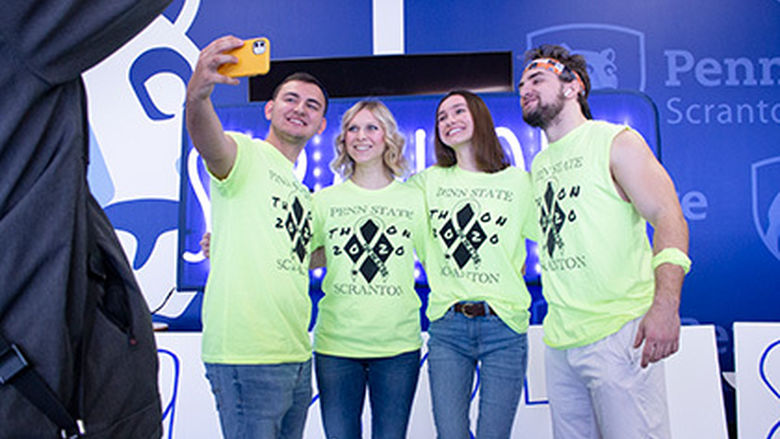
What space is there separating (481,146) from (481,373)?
780mm

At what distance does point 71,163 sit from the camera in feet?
2.20

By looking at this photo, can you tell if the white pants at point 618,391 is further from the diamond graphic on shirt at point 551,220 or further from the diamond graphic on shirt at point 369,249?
the diamond graphic on shirt at point 369,249

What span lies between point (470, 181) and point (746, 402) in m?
1.95

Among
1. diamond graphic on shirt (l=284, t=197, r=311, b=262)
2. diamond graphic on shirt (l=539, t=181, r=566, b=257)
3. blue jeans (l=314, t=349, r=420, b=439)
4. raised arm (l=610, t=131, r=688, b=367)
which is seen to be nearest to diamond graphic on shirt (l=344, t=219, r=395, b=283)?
diamond graphic on shirt (l=284, t=197, r=311, b=262)

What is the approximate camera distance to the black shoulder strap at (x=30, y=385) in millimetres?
606

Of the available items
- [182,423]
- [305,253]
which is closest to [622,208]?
[305,253]

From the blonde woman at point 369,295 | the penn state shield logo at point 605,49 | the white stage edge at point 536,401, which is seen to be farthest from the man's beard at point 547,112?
the penn state shield logo at point 605,49

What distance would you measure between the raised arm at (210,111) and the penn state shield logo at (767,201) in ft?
10.6

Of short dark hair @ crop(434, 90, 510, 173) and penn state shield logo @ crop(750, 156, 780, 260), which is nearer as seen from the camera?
short dark hair @ crop(434, 90, 510, 173)

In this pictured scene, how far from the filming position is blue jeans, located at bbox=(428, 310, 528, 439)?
1659mm

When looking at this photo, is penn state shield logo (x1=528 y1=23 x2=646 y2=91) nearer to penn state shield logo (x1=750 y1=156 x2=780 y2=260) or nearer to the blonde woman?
penn state shield logo (x1=750 y1=156 x2=780 y2=260)

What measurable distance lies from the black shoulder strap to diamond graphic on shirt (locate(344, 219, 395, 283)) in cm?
118

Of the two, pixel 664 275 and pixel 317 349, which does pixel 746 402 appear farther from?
pixel 317 349

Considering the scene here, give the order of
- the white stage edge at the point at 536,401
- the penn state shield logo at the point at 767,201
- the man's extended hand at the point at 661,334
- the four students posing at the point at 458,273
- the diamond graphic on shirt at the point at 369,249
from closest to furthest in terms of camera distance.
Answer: the man's extended hand at the point at 661,334 < the four students posing at the point at 458,273 < the diamond graphic on shirt at the point at 369,249 < the white stage edge at the point at 536,401 < the penn state shield logo at the point at 767,201
